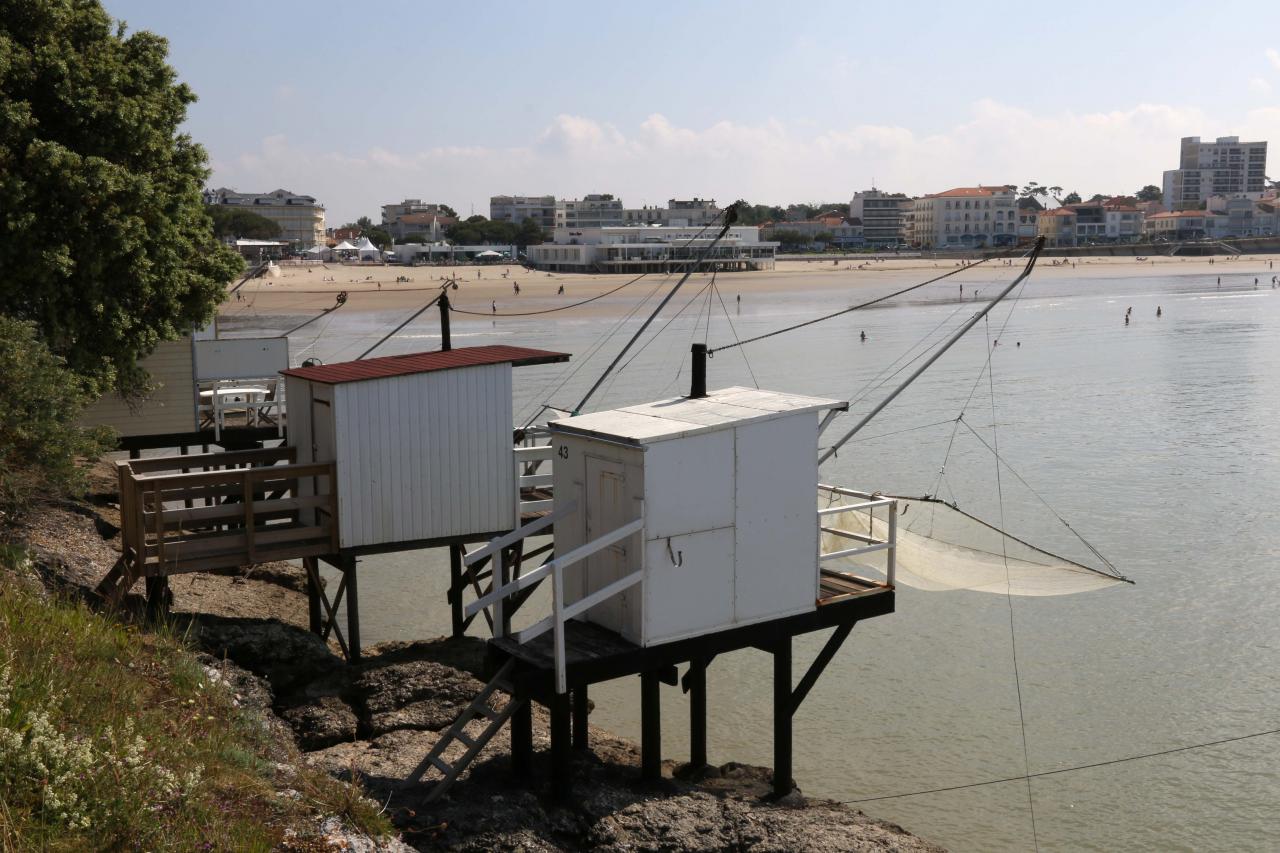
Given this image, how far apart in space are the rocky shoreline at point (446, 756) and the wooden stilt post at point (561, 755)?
0.61ft

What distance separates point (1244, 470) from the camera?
35031 mm

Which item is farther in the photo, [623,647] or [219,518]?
[219,518]

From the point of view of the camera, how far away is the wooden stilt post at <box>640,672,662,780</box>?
13039 mm

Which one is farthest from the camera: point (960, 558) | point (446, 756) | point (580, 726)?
point (960, 558)

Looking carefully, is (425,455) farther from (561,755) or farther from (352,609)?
(561,755)

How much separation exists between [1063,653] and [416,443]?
433 inches

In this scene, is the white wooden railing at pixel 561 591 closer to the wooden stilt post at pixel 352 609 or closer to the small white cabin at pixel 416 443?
the small white cabin at pixel 416 443

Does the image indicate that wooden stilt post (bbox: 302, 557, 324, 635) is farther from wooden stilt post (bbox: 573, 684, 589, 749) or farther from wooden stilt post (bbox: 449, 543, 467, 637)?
wooden stilt post (bbox: 573, 684, 589, 749)

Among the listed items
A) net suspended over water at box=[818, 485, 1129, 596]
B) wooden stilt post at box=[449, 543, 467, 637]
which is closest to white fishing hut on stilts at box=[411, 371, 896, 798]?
net suspended over water at box=[818, 485, 1129, 596]

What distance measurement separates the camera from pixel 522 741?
1246 centimetres

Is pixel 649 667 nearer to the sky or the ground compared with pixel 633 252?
nearer to the ground

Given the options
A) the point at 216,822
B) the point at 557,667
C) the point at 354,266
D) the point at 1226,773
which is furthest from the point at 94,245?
the point at 354,266

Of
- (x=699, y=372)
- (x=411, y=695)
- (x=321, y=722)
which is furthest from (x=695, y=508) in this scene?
(x=321, y=722)

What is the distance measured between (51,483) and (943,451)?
26802 millimetres
